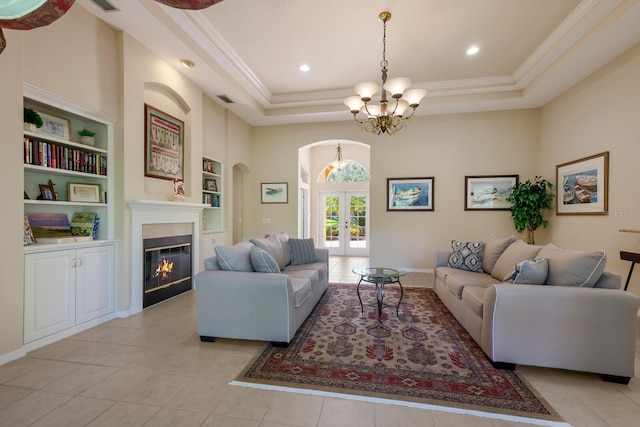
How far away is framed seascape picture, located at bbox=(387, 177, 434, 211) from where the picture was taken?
576cm

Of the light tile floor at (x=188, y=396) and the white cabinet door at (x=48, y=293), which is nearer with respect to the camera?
the light tile floor at (x=188, y=396)

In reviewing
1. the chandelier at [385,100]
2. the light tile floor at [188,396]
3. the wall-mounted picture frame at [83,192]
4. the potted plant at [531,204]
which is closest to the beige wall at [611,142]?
the potted plant at [531,204]

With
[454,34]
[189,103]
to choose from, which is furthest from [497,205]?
[189,103]

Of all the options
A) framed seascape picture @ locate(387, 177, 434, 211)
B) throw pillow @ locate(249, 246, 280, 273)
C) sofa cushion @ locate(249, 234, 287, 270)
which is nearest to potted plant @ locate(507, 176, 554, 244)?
framed seascape picture @ locate(387, 177, 434, 211)

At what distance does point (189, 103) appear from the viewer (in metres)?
4.33

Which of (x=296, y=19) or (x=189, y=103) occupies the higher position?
(x=296, y=19)

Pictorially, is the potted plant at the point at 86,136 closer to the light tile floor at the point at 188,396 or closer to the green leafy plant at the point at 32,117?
the green leafy plant at the point at 32,117

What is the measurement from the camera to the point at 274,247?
12.2ft

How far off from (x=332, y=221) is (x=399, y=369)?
21.3 ft

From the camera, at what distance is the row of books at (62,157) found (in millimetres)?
2578

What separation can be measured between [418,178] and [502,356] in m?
4.08

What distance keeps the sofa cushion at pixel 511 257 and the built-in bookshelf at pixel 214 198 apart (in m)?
4.56

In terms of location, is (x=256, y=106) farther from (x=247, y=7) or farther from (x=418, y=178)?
(x=418, y=178)

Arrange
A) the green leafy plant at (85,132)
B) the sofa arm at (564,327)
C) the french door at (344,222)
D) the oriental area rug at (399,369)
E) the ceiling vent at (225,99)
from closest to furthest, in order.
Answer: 1. the oriental area rug at (399,369)
2. the sofa arm at (564,327)
3. the green leafy plant at (85,132)
4. the ceiling vent at (225,99)
5. the french door at (344,222)
